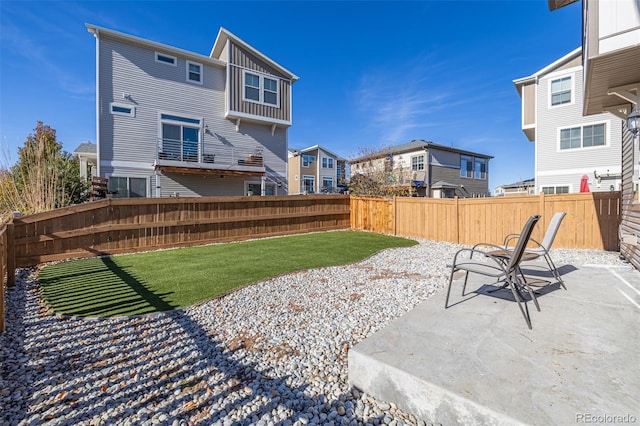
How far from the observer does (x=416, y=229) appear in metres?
11.4

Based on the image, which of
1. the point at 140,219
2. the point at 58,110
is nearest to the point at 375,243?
the point at 140,219

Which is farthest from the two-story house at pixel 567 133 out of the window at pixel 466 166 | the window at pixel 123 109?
the window at pixel 123 109

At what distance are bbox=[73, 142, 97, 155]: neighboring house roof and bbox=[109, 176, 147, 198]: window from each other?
38.1ft

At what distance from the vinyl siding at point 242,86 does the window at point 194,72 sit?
155 centimetres

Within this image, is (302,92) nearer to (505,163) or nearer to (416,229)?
(416,229)

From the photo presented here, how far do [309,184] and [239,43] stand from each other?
16933 mm

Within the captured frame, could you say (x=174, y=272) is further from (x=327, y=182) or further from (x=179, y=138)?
(x=327, y=182)

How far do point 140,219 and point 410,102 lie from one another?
20.6m

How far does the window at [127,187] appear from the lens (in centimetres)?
1293

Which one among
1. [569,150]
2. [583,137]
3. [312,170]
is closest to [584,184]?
[569,150]

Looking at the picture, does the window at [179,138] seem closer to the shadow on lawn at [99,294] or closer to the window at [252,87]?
the window at [252,87]

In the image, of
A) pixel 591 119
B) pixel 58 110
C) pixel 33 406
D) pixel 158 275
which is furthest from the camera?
pixel 58 110

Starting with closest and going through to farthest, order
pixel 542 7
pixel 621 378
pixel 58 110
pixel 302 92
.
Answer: pixel 621 378 → pixel 542 7 → pixel 58 110 → pixel 302 92

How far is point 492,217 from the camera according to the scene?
9.45 meters
